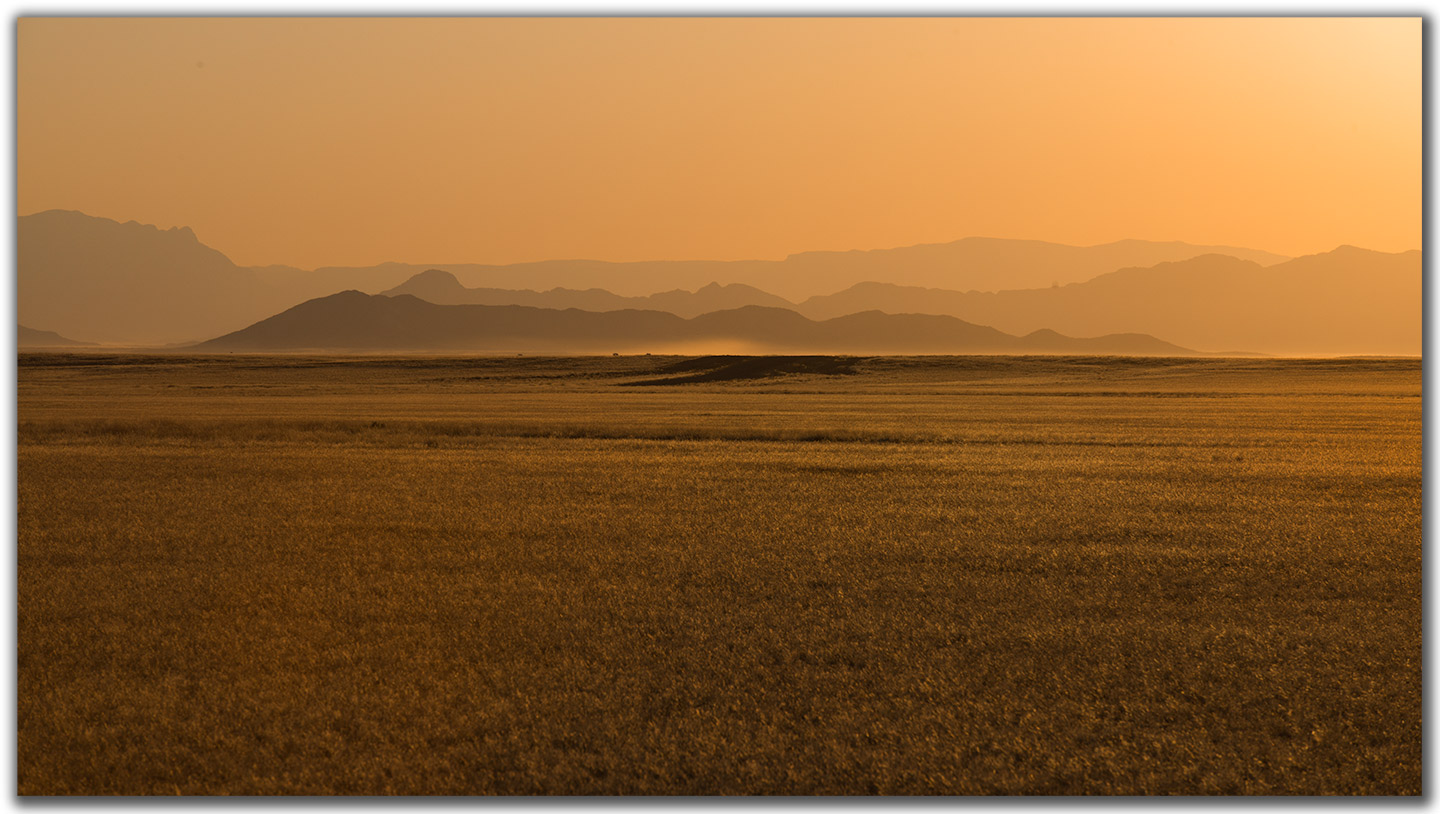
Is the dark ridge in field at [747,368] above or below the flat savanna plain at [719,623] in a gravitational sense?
above

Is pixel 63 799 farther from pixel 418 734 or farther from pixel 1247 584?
pixel 1247 584

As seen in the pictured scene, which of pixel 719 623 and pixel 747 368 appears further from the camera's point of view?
pixel 747 368

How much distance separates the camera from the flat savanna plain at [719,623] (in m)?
6.98

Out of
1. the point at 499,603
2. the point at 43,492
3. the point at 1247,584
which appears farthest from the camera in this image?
the point at 43,492

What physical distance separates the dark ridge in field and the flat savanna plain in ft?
196

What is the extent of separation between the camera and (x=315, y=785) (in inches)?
263

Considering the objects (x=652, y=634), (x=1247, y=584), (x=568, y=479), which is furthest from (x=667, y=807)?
(x=568, y=479)

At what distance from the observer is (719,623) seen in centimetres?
1008

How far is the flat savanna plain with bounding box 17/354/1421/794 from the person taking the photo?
22.9 feet

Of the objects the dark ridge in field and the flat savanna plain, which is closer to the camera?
the flat savanna plain

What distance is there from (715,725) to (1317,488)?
55.6ft

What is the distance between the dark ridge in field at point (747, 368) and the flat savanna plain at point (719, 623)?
59.7m

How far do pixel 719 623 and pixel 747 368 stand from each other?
80969 mm

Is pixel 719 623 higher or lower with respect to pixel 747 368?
lower
